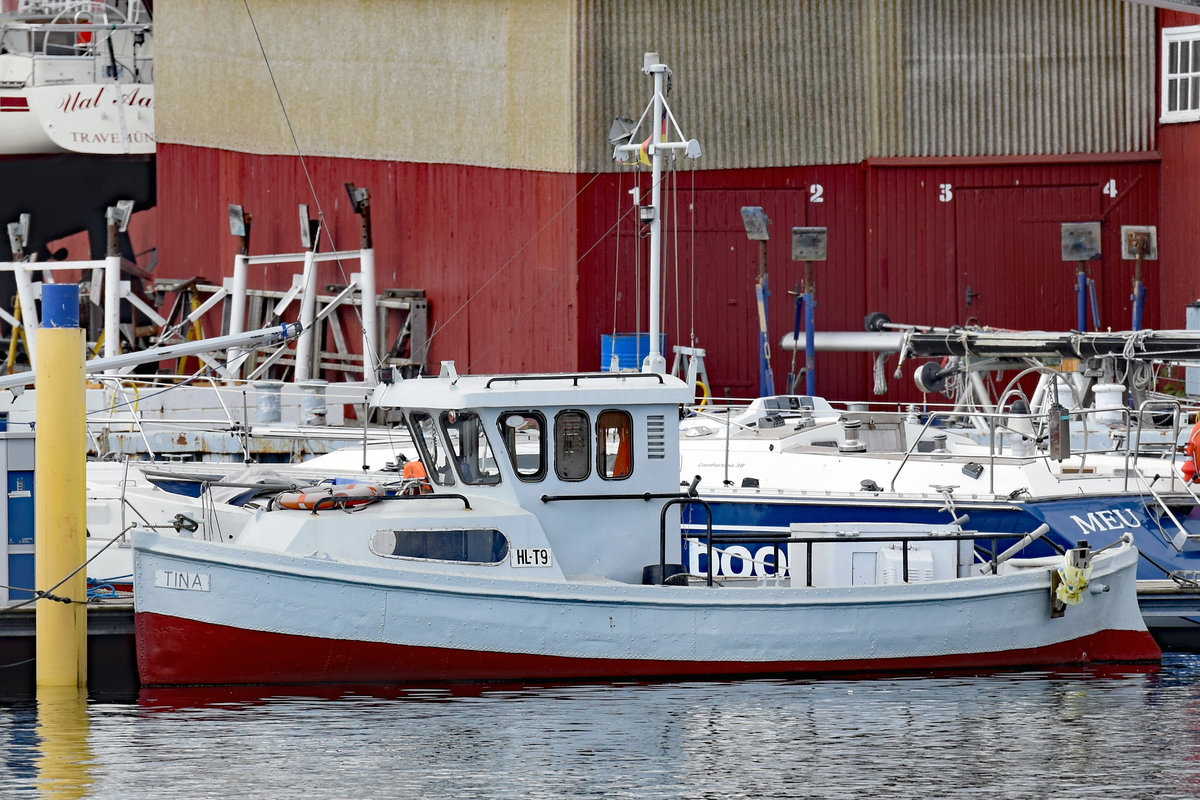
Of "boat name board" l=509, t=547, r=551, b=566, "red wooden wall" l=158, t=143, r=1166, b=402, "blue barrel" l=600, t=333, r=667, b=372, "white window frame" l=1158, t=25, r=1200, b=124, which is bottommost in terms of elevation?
"boat name board" l=509, t=547, r=551, b=566

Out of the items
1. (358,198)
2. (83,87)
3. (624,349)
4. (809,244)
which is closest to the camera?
(624,349)

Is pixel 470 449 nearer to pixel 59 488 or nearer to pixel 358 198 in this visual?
pixel 59 488

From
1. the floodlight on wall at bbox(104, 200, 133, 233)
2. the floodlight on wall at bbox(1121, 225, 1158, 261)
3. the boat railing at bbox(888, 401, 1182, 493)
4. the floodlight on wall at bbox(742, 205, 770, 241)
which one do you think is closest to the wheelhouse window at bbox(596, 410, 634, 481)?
the boat railing at bbox(888, 401, 1182, 493)

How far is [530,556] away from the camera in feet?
47.7

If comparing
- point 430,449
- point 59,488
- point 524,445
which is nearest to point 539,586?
point 524,445

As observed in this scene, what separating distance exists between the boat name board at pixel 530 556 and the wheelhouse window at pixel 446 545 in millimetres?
72

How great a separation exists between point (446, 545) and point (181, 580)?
2049mm

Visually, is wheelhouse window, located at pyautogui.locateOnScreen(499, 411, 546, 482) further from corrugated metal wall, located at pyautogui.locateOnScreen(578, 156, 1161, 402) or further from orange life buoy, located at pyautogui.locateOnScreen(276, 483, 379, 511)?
corrugated metal wall, located at pyautogui.locateOnScreen(578, 156, 1161, 402)

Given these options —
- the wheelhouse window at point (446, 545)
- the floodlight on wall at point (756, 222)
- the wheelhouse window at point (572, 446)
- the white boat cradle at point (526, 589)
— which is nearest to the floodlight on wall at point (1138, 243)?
the floodlight on wall at point (756, 222)

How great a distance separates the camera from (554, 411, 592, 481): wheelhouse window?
581 inches

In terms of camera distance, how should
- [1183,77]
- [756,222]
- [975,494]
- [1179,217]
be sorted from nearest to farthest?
[975,494]
[756,222]
[1183,77]
[1179,217]

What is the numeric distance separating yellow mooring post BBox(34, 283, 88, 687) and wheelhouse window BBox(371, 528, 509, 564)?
2274 millimetres

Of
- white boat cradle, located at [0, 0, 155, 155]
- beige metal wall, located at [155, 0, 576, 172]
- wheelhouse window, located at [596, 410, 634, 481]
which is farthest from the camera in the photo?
white boat cradle, located at [0, 0, 155, 155]

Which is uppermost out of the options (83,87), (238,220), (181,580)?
Result: (83,87)
